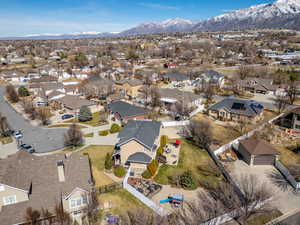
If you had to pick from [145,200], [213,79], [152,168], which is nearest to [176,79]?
[213,79]

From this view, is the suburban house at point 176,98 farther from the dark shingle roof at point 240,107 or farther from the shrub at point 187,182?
the shrub at point 187,182

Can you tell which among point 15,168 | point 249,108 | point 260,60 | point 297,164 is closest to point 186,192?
point 297,164

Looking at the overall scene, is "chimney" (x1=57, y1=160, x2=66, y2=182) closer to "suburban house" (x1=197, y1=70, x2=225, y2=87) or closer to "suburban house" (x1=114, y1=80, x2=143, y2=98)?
"suburban house" (x1=114, y1=80, x2=143, y2=98)

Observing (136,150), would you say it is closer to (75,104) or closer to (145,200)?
(145,200)

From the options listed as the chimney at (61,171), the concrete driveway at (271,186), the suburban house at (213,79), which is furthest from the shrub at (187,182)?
the suburban house at (213,79)

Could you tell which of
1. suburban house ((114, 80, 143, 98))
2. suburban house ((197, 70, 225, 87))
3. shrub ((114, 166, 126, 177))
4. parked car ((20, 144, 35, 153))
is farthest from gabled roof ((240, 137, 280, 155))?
suburban house ((197, 70, 225, 87))

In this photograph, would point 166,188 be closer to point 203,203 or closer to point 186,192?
point 186,192
